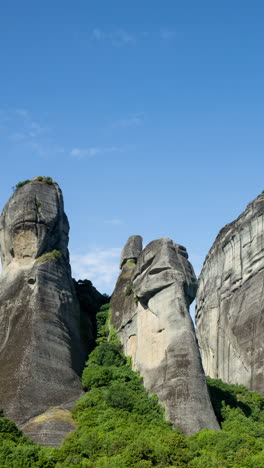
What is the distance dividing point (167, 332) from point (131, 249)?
13.7 m

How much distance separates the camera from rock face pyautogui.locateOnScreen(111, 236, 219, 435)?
36.5 meters

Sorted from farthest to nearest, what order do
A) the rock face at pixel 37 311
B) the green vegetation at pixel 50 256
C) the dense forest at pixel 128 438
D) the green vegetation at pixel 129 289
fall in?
the green vegetation at pixel 129 289, the green vegetation at pixel 50 256, the rock face at pixel 37 311, the dense forest at pixel 128 438

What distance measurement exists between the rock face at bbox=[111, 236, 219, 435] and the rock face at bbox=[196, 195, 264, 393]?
50.8 feet

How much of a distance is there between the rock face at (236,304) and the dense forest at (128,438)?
56.7 ft

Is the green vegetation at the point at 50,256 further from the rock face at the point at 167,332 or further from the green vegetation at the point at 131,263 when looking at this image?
the green vegetation at the point at 131,263

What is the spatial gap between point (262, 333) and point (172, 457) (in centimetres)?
2943

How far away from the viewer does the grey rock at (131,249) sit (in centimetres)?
5291

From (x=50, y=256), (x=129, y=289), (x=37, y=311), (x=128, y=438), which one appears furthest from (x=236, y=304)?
(x=128, y=438)

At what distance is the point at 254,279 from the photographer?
207 feet

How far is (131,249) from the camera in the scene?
174ft

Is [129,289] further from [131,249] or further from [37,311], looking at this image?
[37,311]

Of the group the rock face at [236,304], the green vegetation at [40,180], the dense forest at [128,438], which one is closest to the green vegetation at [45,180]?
the green vegetation at [40,180]

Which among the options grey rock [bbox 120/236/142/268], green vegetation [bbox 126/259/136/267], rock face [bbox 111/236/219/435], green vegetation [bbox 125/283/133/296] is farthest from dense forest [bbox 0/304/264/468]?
grey rock [bbox 120/236/142/268]

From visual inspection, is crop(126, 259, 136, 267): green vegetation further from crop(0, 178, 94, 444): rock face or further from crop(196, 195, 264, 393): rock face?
crop(196, 195, 264, 393): rock face
